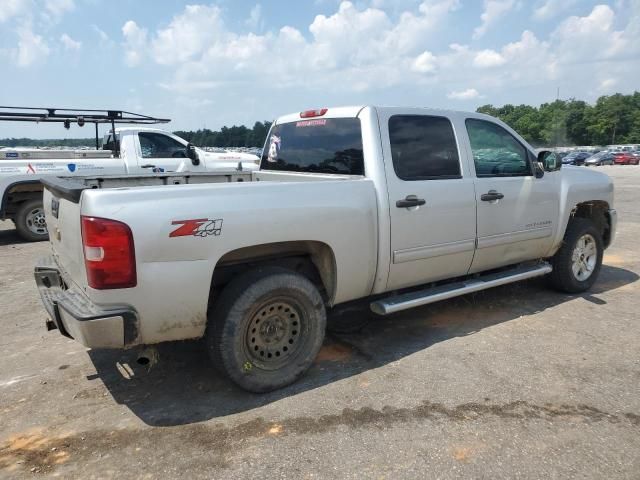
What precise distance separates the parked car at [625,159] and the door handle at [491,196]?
5124 centimetres

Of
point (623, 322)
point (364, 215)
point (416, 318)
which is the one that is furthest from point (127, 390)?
point (623, 322)

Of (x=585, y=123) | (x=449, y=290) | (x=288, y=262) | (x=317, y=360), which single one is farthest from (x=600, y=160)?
(x=585, y=123)

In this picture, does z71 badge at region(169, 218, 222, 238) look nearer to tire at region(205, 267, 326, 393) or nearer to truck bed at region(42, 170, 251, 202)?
tire at region(205, 267, 326, 393)

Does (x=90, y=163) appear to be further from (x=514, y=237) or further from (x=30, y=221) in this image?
(x=514, y=237)

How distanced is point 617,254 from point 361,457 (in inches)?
258

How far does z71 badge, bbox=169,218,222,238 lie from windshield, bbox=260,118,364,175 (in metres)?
1.35

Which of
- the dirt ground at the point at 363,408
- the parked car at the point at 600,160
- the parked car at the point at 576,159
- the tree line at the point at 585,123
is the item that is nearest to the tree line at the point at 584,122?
the tree line at the point at 585,123

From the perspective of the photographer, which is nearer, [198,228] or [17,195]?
[198,228]

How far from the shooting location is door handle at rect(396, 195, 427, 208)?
12.3 feet

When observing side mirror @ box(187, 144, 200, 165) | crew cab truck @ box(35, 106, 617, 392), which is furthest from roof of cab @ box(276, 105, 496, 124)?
side mirror @ box(187, 144, 200, 165)

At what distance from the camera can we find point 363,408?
319 centimetres

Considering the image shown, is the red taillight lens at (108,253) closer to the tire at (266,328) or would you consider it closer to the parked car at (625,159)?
the tire at (266,328)

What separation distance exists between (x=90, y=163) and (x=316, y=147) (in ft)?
21.1

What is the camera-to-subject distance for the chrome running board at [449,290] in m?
3.91
